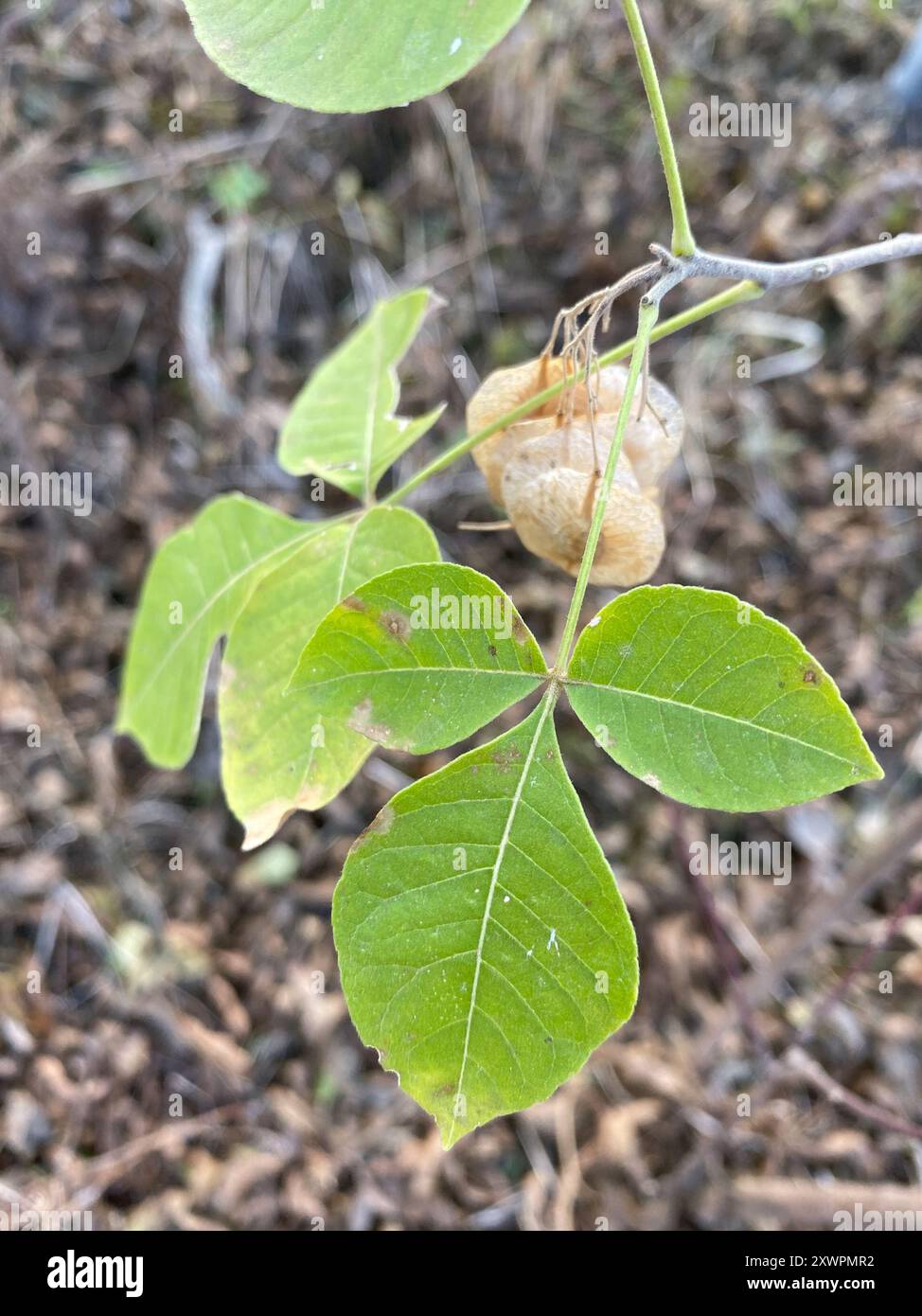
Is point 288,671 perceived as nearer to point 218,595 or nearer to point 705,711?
point 218,595

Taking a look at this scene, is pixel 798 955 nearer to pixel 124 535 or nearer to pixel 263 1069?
pixel 263 1069

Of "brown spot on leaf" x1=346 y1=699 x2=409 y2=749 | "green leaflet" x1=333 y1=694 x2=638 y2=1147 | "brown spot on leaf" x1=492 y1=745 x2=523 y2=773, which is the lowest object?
"green leaflet" x1=333 y1=694 x2=638 y2=1147

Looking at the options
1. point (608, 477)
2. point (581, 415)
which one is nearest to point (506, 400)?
point (581, 415)

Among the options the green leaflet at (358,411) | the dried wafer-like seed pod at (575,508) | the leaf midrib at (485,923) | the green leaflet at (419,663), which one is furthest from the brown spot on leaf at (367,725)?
the green leaflet at (358,411)

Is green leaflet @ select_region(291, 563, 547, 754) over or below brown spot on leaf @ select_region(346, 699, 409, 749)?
over

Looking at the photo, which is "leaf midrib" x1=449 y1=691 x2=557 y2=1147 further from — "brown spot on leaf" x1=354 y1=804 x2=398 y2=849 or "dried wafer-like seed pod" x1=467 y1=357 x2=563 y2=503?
"dried wafer-like seed pod" x1=467 y1=357 x2=563 y2=503

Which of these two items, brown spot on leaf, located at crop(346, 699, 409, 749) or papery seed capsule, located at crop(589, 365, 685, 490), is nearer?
brown spot on leaf, located at crop(346, 699, 409, 749)

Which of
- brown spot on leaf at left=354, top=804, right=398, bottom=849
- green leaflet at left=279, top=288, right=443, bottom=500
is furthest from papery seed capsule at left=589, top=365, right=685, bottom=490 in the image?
brown spot on leaf at left=354, top=804, right=398, bottom=849
